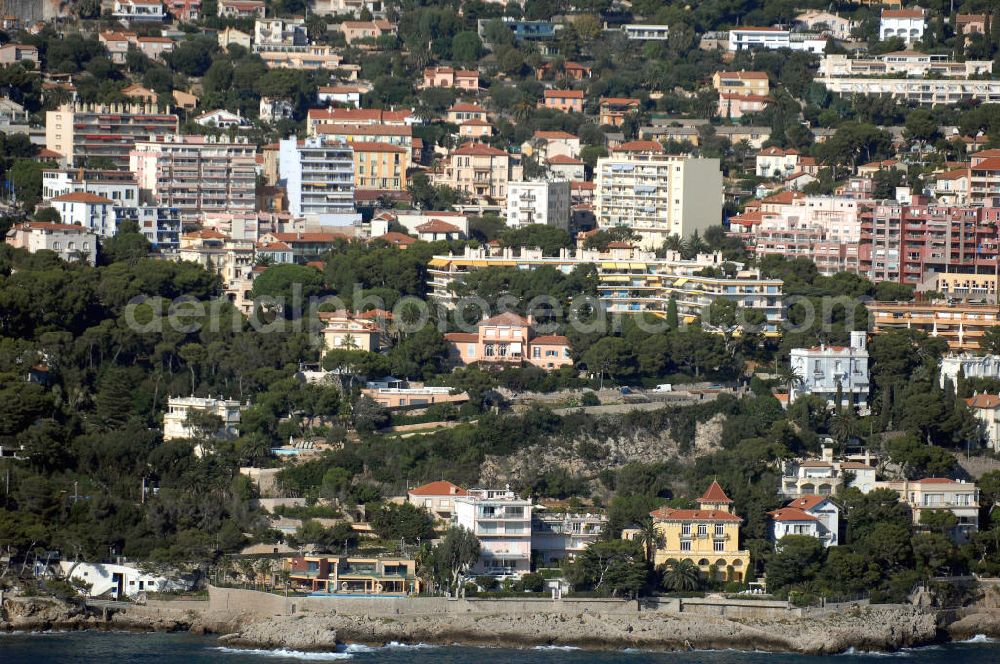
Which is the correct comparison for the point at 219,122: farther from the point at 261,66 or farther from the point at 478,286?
the point at 478,286

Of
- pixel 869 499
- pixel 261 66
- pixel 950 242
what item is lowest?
pixel 869 499

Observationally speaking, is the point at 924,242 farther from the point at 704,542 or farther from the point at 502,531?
the point at 502,531

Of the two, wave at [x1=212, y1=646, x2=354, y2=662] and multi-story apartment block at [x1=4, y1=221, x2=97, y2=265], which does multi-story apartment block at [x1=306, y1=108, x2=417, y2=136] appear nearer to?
multi-story apartment block at [x1=4, y1=221, x2=97, y2=265]

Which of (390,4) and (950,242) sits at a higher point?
(390,4)

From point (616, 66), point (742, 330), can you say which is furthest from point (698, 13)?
point (742, 330)

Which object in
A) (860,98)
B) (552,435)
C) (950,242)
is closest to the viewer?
(552,435)

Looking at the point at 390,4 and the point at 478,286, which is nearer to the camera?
the point at 478,286

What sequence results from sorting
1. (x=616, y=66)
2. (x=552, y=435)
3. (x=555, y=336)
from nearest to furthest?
(x=552, y=435) → (x=555, y=336) → (x=616, y=66)

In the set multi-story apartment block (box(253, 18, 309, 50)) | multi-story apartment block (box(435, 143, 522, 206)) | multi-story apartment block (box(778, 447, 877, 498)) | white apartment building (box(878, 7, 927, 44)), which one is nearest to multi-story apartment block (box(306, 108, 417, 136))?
multi-story apartment block (box(435, 143, 522, 206))
